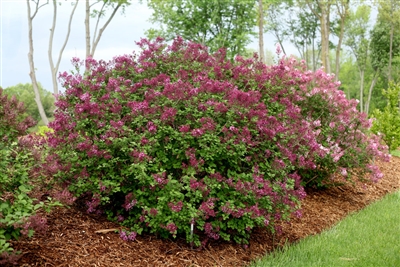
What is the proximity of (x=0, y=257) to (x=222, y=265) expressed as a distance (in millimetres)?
1922

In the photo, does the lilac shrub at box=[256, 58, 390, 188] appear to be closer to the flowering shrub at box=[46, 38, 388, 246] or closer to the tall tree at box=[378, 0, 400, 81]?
the flowering shrub at box=[46, 38, 388, 246]

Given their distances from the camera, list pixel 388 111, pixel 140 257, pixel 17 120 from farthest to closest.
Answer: pixel 388 111
pixel 17 120
pixel 140 257

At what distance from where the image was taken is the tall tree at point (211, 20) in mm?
27438

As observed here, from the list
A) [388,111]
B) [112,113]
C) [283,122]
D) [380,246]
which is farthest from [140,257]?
[388,111]

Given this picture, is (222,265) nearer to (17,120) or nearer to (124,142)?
(124,142)

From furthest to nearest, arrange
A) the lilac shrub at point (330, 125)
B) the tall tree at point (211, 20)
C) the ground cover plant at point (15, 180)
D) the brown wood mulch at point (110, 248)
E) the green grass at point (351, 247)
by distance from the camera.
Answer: the tall tree at point (211, 20) → the lilac shrub at point (330, 125) → the green grass at point (351, 247) → the brown wood mulch at point (110, 248) → the ground cover plant at point (15, 180)

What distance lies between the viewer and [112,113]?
4.25 metres

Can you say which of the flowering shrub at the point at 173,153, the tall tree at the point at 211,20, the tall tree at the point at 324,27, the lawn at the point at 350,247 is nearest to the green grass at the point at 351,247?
the lawn at the point at 350,247

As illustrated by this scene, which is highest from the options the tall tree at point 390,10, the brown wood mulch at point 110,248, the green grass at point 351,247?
the tall tree at point 390,10

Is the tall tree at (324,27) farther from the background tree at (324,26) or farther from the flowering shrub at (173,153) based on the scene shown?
the flowering shrub at (173,153)

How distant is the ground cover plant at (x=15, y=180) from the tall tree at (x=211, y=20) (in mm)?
23693

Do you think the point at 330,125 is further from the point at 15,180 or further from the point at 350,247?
the point at 15,180

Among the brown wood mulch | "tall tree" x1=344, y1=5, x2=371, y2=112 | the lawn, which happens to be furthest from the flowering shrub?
"tall tree" x1=344, y1=5, x2=371, y2=112

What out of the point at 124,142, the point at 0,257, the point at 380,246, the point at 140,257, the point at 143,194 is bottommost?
the point at 380,246
